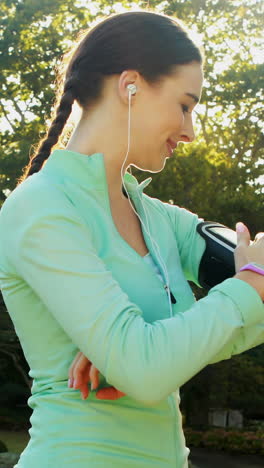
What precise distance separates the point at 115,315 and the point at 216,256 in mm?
520

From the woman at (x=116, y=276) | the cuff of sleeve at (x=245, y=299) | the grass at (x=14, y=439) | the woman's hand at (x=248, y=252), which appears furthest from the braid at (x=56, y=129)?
the grass at (x=14, y=439)

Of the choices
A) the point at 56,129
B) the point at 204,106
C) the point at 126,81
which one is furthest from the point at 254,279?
the point at 204,106

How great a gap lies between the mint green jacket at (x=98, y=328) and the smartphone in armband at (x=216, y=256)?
20 centimetres

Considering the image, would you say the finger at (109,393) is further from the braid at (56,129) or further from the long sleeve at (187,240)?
the braid at (56,129)

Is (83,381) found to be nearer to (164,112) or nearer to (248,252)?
(248,252)

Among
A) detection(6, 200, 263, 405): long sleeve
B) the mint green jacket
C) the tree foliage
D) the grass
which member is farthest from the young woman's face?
the grass

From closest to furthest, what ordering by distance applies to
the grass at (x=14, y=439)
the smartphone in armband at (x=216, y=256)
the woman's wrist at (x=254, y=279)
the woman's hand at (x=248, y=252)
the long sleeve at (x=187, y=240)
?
the woman's wrist at (x=254, y=279) → the woman's hand at (x=248, y=252) → the smartphone in armband at (x=216, y=256) → the long sleeve at (x=187, y=240) → the grass at (x=14, y=439)

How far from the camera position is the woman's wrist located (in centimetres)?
173

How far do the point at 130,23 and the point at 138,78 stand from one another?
0.15m

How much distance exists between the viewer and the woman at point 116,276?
1.61m

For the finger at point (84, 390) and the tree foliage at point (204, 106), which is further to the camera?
the tree foliage at point (204, 106)

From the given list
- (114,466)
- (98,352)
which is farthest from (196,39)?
(114,466)

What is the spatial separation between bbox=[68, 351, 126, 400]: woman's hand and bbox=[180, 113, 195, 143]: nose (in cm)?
61

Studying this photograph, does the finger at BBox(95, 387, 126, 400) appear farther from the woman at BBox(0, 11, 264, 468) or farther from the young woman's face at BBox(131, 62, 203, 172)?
the young woman's face at BBox(131, 62, 203, 172)
